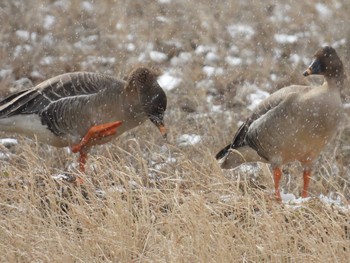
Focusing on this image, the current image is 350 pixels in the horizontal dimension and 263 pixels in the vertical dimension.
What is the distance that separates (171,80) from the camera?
12.5m

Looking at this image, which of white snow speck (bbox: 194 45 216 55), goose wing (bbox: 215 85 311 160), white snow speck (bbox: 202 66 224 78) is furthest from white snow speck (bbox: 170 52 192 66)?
goose wing (bbox: 215 85 311 160)

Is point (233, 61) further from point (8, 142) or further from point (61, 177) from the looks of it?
point (61, 177)

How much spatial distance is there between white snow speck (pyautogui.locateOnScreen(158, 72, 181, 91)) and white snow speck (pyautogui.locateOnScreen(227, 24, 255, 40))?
1619 millimetres

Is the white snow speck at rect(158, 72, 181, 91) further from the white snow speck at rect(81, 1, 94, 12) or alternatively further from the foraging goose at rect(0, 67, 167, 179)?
the foraging goose at rect(0, 67, 167, 179)

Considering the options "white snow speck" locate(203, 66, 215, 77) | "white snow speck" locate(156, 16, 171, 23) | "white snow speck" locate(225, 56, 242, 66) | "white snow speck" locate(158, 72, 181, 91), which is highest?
"white snow speck" locate(156, 16, 171, 23)

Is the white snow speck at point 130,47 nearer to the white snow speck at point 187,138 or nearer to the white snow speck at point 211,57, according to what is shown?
the white snow speck at point 211,57

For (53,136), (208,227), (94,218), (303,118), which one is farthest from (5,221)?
(303,118)

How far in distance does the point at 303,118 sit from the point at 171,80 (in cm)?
446

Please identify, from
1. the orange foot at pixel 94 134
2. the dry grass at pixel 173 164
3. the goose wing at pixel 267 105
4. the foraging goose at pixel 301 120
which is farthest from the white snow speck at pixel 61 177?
the goose wing at pixel 267 105

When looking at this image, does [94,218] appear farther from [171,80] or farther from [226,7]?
[226,7]

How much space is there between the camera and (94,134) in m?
8.53

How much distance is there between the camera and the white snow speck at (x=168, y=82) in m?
12.3

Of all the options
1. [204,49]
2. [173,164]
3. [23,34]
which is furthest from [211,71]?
[173,164]

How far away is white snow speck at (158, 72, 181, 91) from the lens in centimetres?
1230
